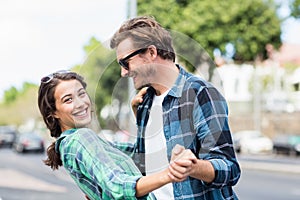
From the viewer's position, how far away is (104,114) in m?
1.88

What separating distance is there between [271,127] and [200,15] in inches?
657

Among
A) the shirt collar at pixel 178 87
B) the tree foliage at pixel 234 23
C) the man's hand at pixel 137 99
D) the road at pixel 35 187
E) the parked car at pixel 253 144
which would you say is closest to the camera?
the shirt collar at pixel 178 87

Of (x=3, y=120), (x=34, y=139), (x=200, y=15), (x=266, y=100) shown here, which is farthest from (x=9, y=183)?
(x=3, y=120)

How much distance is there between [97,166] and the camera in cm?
169

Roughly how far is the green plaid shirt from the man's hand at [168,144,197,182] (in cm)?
18

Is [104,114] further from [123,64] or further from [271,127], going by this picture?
[271,127]

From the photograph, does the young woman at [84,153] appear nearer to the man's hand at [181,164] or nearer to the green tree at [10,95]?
the man's hand at [181,164]

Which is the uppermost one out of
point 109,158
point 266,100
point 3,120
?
point 109,158

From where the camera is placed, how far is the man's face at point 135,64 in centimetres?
175

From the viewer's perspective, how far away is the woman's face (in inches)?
71.8

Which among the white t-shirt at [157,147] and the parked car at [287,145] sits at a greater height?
the white t-shirt at [157,147]

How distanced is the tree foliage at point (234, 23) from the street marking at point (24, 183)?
713 cm

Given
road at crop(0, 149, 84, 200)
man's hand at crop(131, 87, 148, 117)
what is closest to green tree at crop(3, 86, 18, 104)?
road at crop(0, 149, 84, 200)

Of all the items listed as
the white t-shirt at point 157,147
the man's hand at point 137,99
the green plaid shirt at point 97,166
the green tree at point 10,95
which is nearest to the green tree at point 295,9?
the man's hand at point 137,99
